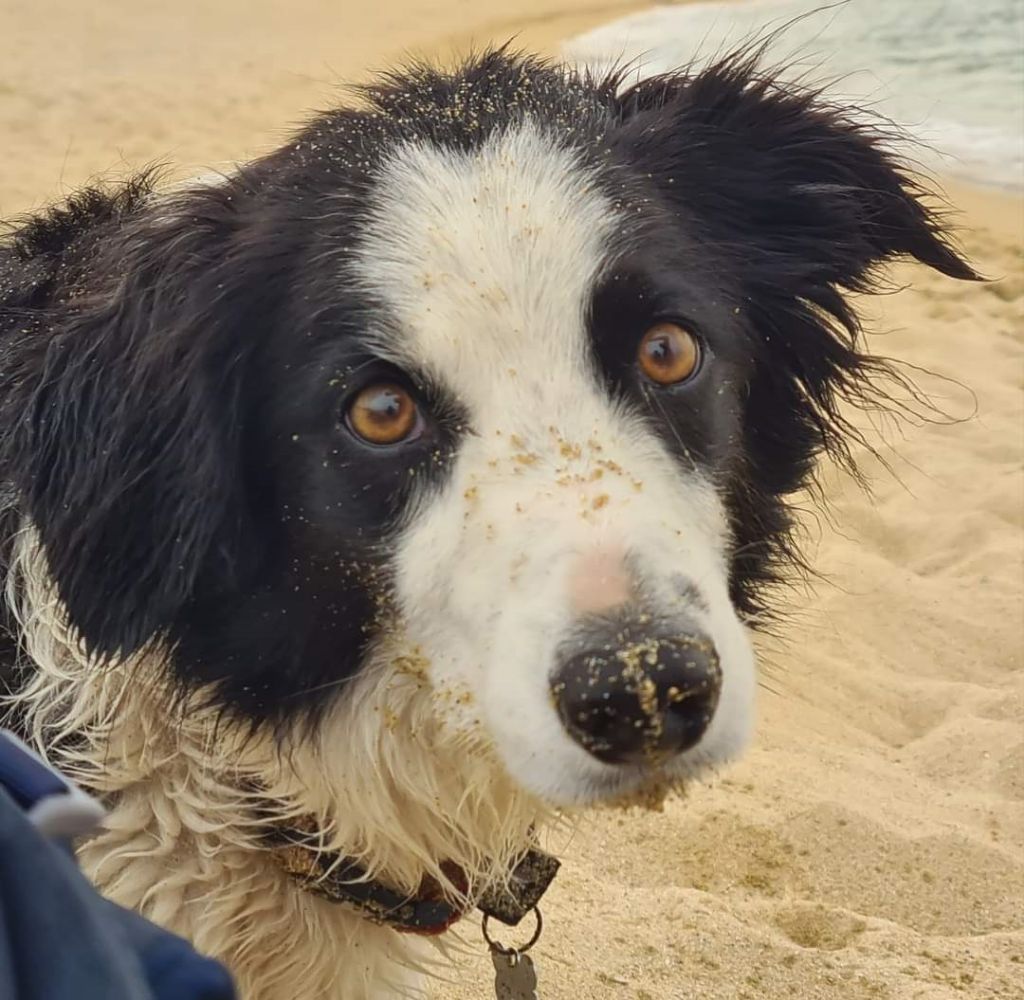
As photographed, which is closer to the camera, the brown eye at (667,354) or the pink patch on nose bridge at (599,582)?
the pink patch on nose bridge at (599,582)

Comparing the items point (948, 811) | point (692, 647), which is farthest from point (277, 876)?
point (948, 811)

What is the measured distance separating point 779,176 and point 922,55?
10.4 meters

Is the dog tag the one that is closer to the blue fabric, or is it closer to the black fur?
the black fur

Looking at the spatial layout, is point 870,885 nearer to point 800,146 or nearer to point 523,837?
point 523,837

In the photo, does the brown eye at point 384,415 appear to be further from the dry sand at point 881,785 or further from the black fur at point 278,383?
the dry sand at point 881,785

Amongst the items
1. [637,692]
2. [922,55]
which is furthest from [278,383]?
[922,55]

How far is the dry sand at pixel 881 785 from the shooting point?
2.54m

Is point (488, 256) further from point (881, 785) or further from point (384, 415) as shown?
point (881, 785)

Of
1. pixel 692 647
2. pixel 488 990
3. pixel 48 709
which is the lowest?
pixel 488 990

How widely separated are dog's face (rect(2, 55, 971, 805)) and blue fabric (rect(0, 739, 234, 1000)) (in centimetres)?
68

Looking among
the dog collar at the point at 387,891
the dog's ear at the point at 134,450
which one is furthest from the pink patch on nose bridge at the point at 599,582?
the dog collar at the point at 387,891

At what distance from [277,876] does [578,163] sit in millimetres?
1331

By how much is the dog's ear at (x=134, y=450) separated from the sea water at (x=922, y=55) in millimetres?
5327

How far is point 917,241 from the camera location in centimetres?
222
